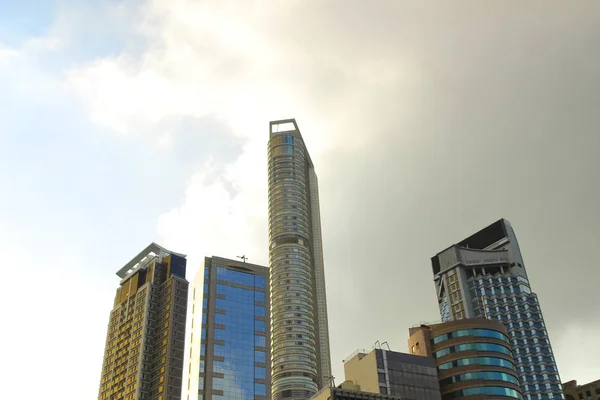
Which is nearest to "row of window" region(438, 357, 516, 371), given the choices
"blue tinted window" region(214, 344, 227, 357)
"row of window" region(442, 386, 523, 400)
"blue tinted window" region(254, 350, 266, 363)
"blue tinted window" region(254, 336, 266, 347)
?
"row of window" region(442, 386, 523, 400)

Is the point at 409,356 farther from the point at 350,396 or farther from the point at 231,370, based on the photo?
the point at 231,370

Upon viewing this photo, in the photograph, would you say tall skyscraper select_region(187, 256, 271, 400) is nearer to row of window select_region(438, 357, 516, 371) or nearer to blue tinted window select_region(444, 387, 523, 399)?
row of window select_region(438, 357, 516, 371)

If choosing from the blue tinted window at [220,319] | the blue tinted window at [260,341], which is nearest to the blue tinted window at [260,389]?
the blue tinted window at [260,341]

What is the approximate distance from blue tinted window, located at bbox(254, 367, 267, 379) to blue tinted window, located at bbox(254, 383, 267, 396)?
250 centimetres

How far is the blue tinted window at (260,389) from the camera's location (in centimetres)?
18729

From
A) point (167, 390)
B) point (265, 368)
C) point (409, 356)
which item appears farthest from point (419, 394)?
point (167, 390)

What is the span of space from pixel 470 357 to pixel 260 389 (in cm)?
6871

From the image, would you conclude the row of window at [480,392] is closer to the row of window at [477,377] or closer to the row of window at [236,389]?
the row of window at [477,377]

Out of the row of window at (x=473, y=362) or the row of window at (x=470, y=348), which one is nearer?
the row of window at (x=473, y=362)

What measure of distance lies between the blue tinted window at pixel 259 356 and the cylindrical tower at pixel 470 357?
54731 mm

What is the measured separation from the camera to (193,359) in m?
192

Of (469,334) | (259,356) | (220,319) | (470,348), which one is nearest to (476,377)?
(470,348)

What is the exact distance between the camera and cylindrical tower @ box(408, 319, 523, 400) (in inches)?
5723

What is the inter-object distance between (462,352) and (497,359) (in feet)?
28.6
